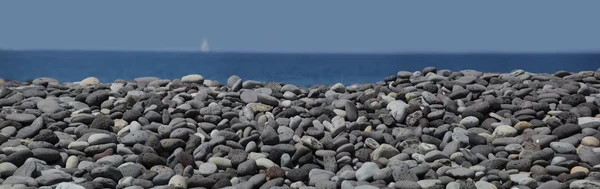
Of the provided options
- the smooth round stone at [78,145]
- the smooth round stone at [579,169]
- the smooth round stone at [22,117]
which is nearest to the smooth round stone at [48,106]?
the smooth round stone at [22,117]

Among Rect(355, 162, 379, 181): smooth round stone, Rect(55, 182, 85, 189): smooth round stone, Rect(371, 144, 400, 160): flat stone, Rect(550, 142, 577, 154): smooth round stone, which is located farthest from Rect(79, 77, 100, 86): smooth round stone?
Rect(550, 142, 577, 154): smooth round stone

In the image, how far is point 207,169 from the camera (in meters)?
4.52

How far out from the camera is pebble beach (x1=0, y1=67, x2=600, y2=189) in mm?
4410

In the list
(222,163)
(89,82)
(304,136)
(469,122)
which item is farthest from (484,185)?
(89,82)

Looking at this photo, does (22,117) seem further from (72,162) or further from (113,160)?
(113,160)

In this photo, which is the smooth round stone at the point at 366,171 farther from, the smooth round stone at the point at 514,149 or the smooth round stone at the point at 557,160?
the smooth round stone at the point at 557,160

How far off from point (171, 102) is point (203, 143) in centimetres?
80

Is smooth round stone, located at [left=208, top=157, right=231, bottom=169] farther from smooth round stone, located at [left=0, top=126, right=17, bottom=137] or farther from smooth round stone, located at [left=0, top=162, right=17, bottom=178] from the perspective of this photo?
smooth round stone, located at [left=0, top=126, right=17, bottom=137]

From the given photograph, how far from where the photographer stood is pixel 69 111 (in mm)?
5398

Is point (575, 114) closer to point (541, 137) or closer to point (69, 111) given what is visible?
point (541, 137)

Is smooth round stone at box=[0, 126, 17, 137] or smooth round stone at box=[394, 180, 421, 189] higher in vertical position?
smooth round stone at box=[0, 126, 17, 137]

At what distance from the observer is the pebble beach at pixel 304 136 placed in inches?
174

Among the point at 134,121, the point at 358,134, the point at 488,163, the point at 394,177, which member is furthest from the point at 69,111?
the point at 488,163

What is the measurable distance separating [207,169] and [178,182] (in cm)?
26
